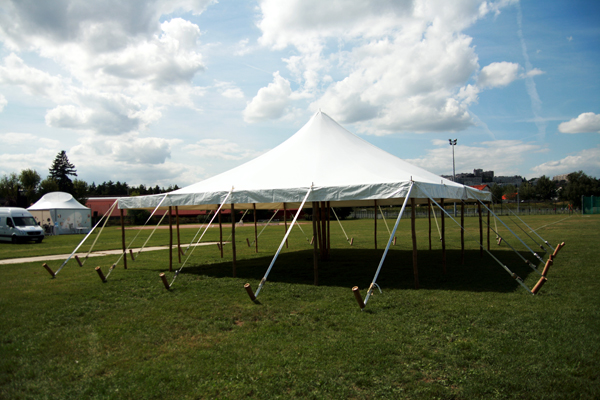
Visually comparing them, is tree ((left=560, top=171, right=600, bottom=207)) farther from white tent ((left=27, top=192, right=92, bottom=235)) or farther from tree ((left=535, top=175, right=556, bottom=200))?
white tent ((left=27, top=192, right=92, bottom=235))

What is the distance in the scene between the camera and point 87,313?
641 cm

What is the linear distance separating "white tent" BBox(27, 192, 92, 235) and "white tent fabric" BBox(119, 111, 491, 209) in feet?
83.0

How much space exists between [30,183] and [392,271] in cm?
6171

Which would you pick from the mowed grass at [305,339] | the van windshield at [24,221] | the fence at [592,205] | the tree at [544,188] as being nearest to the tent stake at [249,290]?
the mowed grass at [305,339]

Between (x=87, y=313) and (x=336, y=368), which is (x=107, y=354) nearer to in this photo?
(x=87, y=313)

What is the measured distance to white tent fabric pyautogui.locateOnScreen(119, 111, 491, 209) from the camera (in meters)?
7.91

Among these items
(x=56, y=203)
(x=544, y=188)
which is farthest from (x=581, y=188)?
(x=56, y=203)

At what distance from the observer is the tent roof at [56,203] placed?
103 feet

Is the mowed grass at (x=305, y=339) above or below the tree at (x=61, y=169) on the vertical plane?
below

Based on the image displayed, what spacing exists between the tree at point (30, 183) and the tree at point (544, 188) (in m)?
105

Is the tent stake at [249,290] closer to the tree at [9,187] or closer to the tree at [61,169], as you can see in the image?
the tree at [9,187]

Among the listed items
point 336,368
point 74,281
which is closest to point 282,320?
point 336,368

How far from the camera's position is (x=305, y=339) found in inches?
191

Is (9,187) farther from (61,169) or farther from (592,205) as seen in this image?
(592,205)
